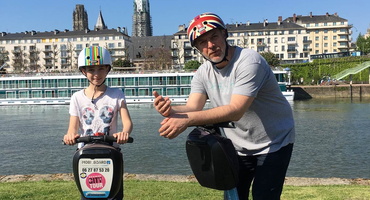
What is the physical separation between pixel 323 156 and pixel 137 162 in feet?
23.7

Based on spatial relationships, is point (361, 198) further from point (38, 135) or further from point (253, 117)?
point (38, 135)

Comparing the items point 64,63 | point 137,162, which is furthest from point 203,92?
point 64,63

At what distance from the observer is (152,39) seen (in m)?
126

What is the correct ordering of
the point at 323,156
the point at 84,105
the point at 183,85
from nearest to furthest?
1. the point at 84,105
2. the point at 323,156
3. the point at 183,85

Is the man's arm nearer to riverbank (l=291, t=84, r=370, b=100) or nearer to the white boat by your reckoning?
the white boat

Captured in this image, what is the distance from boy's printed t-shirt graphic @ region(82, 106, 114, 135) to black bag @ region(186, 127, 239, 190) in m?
1.54

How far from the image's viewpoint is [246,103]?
107 inches

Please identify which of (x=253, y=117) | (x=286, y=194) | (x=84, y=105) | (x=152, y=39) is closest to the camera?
(x=253, y=117)

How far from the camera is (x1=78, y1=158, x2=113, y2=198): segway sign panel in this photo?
3.02 meters

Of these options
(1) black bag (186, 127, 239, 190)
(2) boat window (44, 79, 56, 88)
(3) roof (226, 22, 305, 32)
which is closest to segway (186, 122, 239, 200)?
(1) black bag (186, 127, 239, 190)

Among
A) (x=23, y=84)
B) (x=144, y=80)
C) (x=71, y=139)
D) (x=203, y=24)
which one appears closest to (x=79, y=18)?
(x=23, y=84)

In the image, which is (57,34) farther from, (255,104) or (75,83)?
(255,104)

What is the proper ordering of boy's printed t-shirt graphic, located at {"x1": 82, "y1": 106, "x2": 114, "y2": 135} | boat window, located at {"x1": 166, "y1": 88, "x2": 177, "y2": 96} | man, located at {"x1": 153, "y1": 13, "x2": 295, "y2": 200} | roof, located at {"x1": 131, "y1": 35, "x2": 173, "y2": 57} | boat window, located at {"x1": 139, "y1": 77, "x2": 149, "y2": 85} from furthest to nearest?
roof, located at {"x1": 131, "y1": 35, "x2": 173, "y2": 57} < boat window, located at {"x1": 139, "y1": 77, "x2": 149, "y2": 85} < boat window, located at {"x1": 166, "y1": 88, "x2": 177, "y2": 96} < boy's printed t-shirt graphic, located at {"x1": 82, "y1": 106, "x2": 114, "y2": 135} < man, located at {"x1": 153, "y1": 13, "x2": 295, "y2": 200}

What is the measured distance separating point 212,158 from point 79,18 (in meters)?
174
